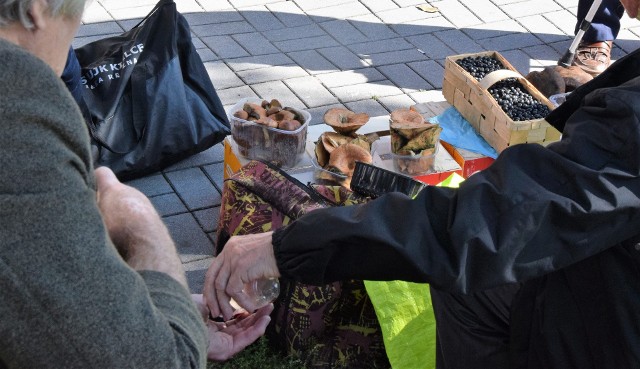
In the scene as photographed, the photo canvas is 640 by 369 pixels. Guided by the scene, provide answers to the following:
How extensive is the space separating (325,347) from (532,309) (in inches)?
32.7

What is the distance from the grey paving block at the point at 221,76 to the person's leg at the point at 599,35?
6.19ft

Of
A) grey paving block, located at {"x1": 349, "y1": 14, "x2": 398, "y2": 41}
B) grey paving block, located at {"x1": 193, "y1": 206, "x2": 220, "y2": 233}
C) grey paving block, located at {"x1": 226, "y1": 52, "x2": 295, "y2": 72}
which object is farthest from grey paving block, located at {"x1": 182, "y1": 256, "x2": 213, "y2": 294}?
grey paving block, located at {"x1": 349, "y1": 14, "x2": 398, "y2": 41}

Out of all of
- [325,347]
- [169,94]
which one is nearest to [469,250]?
[325,347]

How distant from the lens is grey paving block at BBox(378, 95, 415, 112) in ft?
14.6

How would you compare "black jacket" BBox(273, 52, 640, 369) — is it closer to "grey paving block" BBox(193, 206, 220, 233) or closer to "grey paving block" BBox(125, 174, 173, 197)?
"grey paving block" BBox(193, 206, 220, 233)

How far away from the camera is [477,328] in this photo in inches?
92.0

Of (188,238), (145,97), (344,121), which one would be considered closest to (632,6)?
(344,121)

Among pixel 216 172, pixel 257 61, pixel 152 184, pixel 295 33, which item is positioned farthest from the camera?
pixel 295 33

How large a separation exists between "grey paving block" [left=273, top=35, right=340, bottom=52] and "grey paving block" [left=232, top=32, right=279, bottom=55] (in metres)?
0.05

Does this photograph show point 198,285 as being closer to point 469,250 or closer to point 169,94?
point 169,94

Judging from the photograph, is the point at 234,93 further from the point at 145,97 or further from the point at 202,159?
the point at 145,97

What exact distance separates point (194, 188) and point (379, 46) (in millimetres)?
1740

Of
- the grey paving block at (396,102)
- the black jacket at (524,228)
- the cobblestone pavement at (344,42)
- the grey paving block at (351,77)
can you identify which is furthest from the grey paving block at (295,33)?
the black jacket at (524,228)

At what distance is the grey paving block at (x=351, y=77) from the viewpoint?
4645mm
